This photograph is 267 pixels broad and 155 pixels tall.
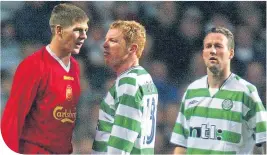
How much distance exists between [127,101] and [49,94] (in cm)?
33

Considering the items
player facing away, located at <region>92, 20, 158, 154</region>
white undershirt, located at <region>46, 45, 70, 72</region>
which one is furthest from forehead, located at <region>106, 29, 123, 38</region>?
white undershirt, located at <region>46, 45, 70, 72</region>

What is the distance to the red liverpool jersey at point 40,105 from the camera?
8.71 ft

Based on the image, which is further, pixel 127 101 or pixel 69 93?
pixel 69 93

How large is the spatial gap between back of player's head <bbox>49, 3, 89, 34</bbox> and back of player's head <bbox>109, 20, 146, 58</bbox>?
0.14 m

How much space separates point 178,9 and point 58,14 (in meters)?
0.56

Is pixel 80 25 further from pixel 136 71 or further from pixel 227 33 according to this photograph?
pixel 227 33

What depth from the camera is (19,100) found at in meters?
2.68

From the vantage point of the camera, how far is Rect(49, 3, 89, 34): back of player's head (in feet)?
8.98

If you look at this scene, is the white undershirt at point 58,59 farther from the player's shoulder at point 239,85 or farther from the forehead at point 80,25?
the player's shoulder at point 239,85

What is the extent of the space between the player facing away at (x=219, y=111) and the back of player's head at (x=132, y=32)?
28 centimetres

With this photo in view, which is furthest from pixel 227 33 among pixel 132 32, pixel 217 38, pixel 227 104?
pixel 132 32

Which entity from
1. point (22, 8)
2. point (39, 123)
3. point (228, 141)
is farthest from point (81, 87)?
→ point (228, 141)

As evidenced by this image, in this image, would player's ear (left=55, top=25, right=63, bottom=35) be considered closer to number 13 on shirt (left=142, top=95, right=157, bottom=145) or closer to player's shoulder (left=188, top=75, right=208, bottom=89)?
number 13 on shirt (left=142, top=95, right=157, bottom=145)

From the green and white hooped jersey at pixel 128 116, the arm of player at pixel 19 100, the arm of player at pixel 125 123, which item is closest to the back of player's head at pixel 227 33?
the green and white hooped jersey at pixel 128 116
